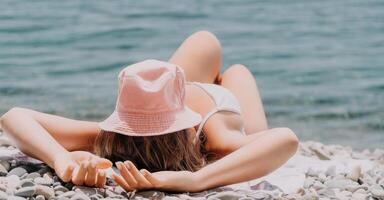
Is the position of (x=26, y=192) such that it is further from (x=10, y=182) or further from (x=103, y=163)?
(x=103, y=163)

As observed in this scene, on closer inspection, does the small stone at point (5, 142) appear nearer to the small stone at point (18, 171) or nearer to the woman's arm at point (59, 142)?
the woman's arm at point (59, 142)

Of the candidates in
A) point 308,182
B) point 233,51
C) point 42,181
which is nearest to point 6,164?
point 42,181

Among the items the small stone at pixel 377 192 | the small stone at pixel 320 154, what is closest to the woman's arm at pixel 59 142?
the small stone at pixel 377 192

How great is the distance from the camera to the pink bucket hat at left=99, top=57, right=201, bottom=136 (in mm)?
3680

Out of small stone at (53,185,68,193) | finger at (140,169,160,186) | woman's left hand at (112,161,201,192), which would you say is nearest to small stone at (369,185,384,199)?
woman's left hand at (112,161,201,192)

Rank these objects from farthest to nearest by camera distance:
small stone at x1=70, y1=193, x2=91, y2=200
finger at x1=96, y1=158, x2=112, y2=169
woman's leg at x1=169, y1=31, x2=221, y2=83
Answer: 1. woman's leg at x1=169, y1=31, x2=221, y2=83
2. finger at x1=96, y1=158, x2=112, y2=169
3. small stone at x1=70, y1=193, x2=91, y2=200

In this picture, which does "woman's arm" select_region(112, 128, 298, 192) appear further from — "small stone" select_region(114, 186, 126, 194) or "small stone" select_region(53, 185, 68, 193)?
"small stone" select_region(53, 185, 68, 193)

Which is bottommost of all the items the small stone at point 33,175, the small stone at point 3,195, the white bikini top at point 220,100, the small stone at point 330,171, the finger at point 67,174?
the small stone at point 330,171

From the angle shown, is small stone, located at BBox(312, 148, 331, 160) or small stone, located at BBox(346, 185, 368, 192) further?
small stone, located at BBox(312, 148, 331, 160)

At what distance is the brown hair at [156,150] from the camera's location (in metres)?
3.73

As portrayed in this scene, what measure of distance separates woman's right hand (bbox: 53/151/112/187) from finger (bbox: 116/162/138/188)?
0.10 meters

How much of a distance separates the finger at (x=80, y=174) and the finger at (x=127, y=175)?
0.45 ft

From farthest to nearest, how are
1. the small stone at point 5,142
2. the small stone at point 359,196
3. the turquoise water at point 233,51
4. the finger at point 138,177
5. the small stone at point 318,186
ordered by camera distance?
the turquoise water at point 233,51
the small stone at point 5,142
the small stone at point 318,186
the small stone at point 359,196
the finger at point 138,177

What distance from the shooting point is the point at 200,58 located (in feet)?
15.6
